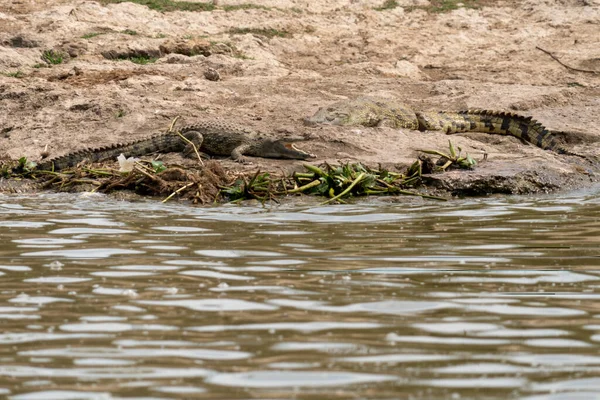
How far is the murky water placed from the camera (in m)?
3.29

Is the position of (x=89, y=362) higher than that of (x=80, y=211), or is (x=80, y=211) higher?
(x=89, y=362)

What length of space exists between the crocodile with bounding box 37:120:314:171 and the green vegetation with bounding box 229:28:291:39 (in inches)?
190

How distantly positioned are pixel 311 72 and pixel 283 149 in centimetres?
405

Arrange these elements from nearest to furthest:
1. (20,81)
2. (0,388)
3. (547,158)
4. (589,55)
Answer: (0,388)
(547,158)
(20,81)
(589,55)

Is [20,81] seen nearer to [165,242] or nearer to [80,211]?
[80,211]

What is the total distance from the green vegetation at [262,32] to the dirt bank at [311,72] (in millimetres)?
38

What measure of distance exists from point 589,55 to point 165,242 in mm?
10569

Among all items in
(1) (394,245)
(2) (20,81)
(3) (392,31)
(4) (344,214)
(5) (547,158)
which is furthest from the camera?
(3) (392,31)

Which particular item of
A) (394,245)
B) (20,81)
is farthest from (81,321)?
(20,81)

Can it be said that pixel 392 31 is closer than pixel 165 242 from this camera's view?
No

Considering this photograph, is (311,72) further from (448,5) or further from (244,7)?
(448,5)

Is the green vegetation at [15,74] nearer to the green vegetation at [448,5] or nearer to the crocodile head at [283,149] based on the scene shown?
the crocodile head at [283,149]

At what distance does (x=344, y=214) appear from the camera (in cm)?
767

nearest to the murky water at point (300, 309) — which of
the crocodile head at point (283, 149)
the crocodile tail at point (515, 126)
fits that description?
the crocodile head at point (283, 149)
